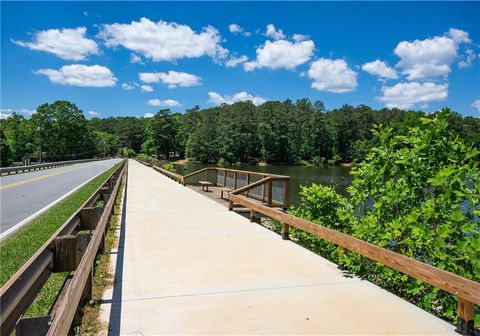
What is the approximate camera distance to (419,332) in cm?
390

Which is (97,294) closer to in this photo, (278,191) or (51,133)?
(278,191)

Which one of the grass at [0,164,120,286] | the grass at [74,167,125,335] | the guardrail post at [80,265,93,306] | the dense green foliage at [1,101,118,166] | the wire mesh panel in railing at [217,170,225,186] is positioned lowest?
the grass at [0,164,120,286]

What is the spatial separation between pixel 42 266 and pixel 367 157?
16.4 feet

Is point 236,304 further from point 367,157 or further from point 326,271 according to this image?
point 367,157

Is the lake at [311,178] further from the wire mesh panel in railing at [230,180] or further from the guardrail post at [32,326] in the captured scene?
the guardrail post at [32,326]

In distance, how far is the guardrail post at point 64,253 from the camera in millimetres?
4012

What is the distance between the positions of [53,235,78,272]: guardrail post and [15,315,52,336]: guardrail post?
4.65 ft

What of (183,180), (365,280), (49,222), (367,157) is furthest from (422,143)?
(183,180)

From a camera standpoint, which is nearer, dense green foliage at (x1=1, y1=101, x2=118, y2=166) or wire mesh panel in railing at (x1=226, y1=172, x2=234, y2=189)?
wire mesh panel in railing at (x1=226, y1=172, x2=234, y2=189)

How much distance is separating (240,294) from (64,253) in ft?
6.88

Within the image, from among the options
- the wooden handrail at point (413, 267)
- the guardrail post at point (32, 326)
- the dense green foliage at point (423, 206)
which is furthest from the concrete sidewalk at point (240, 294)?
the guardrail post at point (32, 326)

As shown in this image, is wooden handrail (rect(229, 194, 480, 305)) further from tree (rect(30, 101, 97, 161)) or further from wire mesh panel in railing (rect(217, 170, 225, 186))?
tree (rect(30, 101, 97, 161))

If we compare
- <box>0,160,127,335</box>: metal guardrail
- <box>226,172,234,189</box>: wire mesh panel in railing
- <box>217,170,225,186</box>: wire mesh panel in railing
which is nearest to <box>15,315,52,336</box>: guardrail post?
<box>0,160,127,335</box>: metal guardrail

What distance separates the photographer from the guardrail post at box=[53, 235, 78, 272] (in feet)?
13.2
